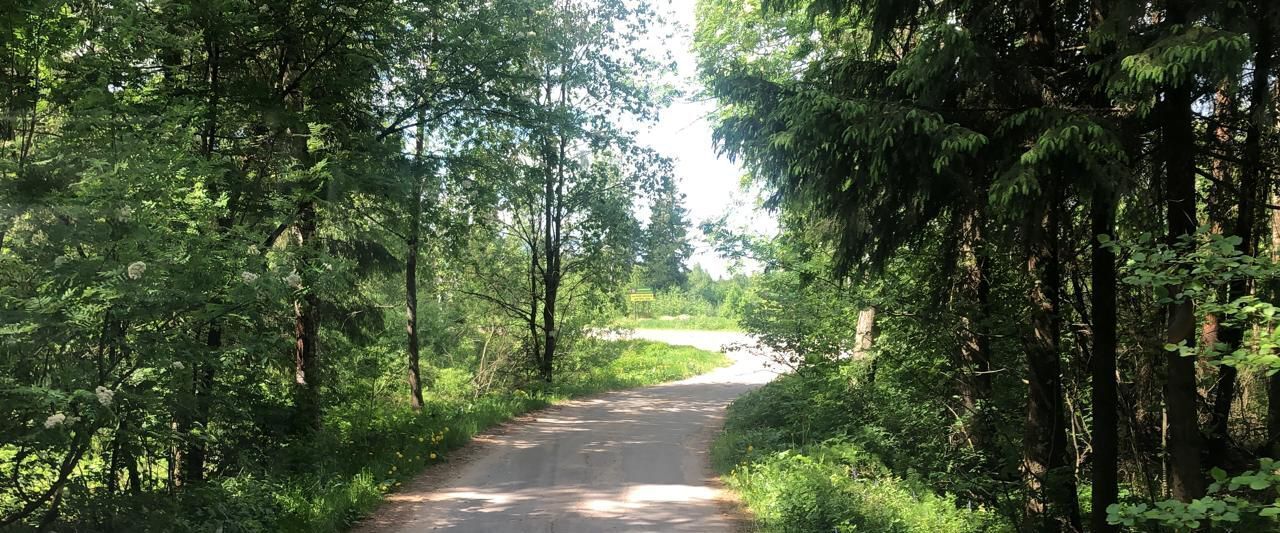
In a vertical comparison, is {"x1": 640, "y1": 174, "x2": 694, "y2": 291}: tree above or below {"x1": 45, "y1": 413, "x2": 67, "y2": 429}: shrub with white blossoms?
above

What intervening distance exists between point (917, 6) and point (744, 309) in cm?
769

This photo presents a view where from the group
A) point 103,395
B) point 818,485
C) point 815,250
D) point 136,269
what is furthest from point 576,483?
point 136,269

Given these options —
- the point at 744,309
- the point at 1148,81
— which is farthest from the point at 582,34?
the point at 1148,81

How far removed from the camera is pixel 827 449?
9172 mm

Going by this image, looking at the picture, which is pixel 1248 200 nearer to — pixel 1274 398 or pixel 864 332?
pixel 1274 398

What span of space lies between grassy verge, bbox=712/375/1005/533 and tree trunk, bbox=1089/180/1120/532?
1345mm

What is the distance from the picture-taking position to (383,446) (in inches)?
373

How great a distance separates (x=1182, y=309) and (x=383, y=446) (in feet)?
29.3

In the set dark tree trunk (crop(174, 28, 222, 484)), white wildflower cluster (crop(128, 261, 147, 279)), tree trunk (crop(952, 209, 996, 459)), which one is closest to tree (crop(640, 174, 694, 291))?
tree trunk (crop(952, 209, 996, 459))

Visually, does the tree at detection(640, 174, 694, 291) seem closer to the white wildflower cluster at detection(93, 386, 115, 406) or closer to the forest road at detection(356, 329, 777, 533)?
the forest road at detection(356, 329, 777, 533)

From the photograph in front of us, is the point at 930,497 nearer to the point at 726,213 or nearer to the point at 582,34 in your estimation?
the point at 726,213

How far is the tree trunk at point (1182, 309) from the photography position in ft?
14.9

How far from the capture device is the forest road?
7000 millimetres

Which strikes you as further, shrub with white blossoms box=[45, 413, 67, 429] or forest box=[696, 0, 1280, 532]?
forest box=[696, 0, 1280, 532]
